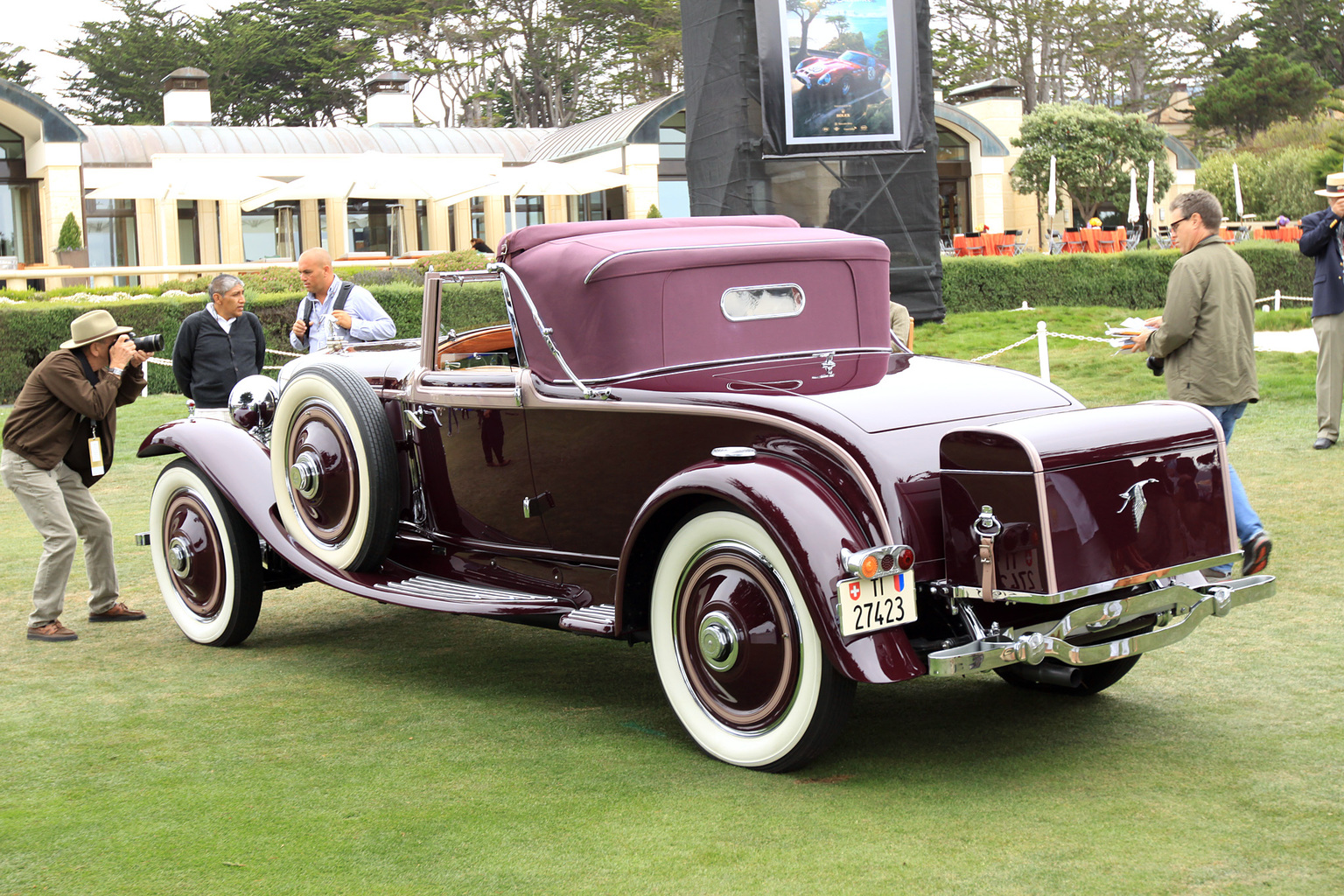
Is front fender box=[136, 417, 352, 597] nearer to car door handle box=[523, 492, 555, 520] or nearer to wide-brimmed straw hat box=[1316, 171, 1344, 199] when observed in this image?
car door handle box=[523, 492, 555, 520]

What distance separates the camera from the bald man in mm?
7859

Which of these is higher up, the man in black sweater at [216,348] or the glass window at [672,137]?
the glass window at [672,137]

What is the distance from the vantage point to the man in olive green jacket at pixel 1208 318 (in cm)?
609

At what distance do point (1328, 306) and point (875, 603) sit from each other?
713cm

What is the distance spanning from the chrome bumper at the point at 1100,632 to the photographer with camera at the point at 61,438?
4287mm

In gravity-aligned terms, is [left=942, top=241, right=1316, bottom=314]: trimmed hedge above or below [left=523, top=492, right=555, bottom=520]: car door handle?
above

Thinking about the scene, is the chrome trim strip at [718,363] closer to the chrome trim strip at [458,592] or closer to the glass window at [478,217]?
the chrome trim strip at [458,592]

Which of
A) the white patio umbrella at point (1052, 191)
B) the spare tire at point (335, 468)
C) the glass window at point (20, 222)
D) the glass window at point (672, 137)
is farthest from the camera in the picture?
the glass window at point (672, 137)

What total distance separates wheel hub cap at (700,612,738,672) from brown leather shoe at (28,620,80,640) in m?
3.58

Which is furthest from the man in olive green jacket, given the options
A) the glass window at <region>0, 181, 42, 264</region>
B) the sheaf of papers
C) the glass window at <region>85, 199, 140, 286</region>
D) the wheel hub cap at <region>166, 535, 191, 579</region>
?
the glass window at <region>0, 181, 42, 264</region>

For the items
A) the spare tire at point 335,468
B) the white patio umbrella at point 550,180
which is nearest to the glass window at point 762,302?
the spare tire at point 335,468

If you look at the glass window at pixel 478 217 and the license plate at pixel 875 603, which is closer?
the license plate at pixel 875 603

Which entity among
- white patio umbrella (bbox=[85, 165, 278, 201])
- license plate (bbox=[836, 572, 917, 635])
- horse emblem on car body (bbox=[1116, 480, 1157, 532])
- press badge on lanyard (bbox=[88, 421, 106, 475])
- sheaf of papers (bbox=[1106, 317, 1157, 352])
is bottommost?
license plate (bbox=[836, 572, 917, 635])

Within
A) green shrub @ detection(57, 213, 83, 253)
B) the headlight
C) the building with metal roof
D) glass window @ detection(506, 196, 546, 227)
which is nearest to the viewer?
the headlight
